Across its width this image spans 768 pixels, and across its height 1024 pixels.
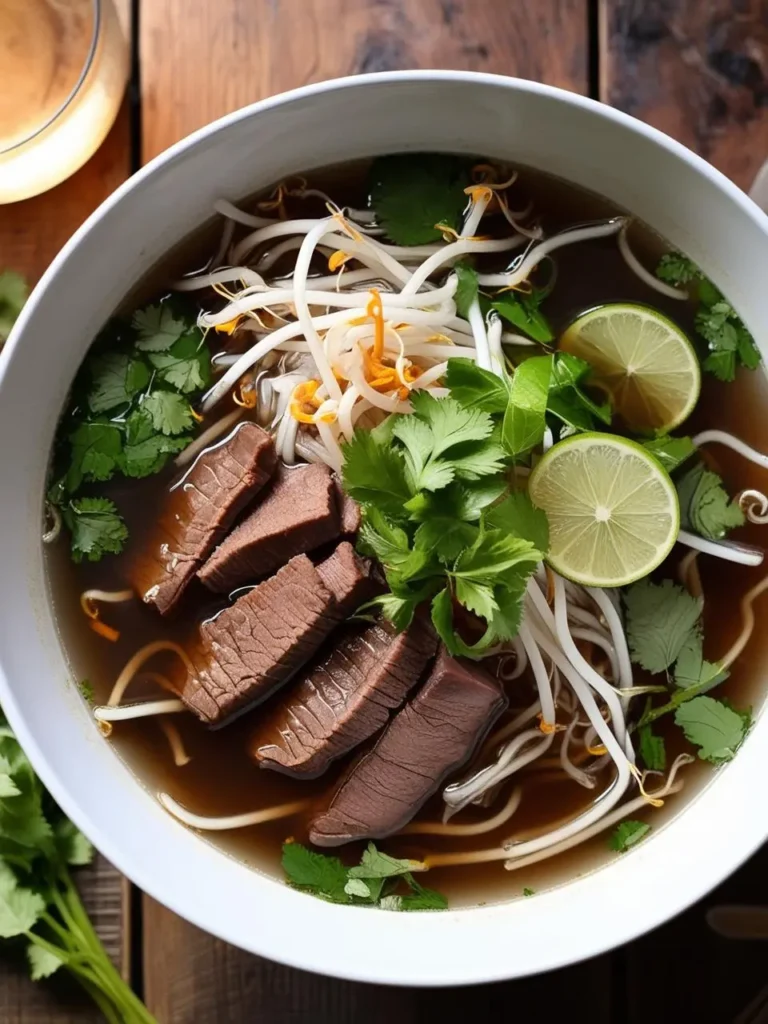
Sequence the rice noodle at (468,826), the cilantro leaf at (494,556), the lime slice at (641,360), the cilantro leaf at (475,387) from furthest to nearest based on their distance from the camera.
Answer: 1. the rice noodle at (468,826)
2. the lime slice at (641,360)
3. the cilantro leaf at (475,387)
4. the cilantro leaf at (494,556)

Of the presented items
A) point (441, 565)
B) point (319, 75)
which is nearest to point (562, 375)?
point (441, 565)

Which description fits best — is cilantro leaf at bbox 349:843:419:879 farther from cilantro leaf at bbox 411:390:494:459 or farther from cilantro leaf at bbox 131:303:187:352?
cilantro leaf at bbox 131:303:187:352

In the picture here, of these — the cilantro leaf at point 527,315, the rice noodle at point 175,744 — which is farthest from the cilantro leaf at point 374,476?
the rice noodle at point 175,744

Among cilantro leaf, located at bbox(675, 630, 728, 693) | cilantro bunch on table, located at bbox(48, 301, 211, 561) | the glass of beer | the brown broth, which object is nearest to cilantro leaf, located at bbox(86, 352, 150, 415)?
cilantro bunch on table, located at bbox(48, 301, 211, 561)

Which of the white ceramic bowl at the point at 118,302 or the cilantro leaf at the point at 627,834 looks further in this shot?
the cilantro leaf at the point at 627,834

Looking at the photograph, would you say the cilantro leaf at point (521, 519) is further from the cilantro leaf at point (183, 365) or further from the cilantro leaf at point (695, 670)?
the cilantro leaf at point (183, 365)

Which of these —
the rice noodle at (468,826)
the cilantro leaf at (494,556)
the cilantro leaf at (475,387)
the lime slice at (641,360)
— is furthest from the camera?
the rice noodle at (468,826)

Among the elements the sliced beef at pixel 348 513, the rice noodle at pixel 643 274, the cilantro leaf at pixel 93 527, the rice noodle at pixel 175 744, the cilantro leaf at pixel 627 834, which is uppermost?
the rice noodle at pixel 643 274
